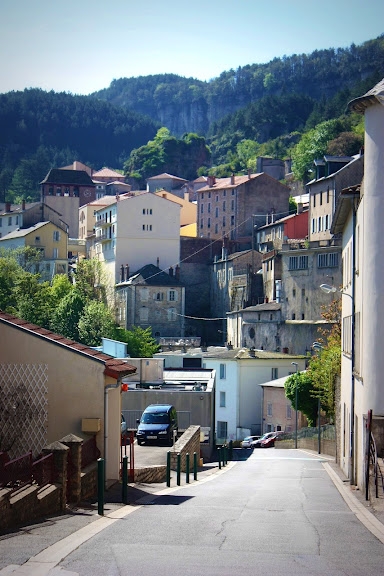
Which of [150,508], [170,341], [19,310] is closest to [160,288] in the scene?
[170,341]

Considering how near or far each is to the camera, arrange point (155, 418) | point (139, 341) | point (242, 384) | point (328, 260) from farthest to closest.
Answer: point (139, 341) → point (328, 260) → point (242, 384) → point (155, 418)

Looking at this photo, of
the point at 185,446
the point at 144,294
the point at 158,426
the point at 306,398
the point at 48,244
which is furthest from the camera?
the point at 48,244

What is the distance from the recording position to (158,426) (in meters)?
41.2

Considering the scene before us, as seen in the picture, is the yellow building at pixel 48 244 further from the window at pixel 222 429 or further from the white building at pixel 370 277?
the white building at pixel 370 277

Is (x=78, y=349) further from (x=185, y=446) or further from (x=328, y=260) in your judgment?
(x=328, y=260)

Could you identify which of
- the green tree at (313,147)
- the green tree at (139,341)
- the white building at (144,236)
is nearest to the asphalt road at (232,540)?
the green tree at (139,341)

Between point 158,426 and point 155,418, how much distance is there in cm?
52

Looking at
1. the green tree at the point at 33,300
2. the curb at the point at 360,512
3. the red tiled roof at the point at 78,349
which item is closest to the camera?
the curb at the point at 360,512

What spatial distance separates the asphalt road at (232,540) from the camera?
12.9 m

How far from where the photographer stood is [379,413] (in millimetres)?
23641

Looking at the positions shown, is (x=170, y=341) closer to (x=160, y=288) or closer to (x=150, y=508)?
(x=160, y=288)

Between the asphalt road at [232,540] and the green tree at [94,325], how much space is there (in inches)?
3437

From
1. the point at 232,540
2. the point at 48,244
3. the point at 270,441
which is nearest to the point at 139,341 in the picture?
the point at 48,244

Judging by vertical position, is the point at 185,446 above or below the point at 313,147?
below
